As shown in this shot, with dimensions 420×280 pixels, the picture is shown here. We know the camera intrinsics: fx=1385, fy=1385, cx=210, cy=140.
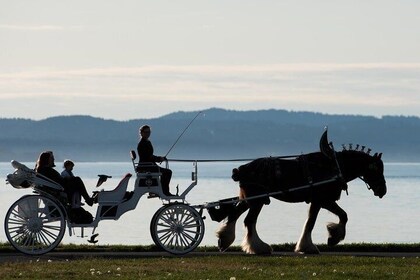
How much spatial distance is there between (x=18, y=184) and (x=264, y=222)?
3094 centimetres

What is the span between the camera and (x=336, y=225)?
25875mm

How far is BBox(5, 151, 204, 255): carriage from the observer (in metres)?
24.3

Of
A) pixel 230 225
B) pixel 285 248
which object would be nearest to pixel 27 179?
pixel 230 225

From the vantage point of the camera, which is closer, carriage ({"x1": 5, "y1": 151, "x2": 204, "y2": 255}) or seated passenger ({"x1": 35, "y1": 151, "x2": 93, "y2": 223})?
carriage ({"x1": 5, "y1": 151, "x2": 204, "y2": 255})

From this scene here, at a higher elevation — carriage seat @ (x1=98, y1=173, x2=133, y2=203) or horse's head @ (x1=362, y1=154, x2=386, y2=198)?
horse's head @ (x1=362, y1=154, x2=386, y2=198)

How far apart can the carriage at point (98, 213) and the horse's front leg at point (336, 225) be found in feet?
8.83

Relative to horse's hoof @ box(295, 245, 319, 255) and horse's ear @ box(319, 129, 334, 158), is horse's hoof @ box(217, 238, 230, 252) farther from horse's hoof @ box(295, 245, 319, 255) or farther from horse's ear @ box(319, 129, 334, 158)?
horse's ear @ box(319, 129, 334, 158)

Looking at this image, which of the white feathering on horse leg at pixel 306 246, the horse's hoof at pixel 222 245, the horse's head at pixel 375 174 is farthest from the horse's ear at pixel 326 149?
the horse's hoof at pixel 222 245

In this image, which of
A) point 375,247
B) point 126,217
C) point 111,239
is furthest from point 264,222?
point 375,247

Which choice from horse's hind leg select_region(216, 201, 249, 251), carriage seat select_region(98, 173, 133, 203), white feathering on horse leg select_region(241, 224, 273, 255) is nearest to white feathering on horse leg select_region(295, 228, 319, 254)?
white feathering on horse leg select_region(241, 224, 273, 255)

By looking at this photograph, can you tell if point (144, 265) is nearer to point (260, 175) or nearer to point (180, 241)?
point (180, 241)

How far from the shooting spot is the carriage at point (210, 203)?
2433 centimetres

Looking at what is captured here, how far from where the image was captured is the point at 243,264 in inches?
903

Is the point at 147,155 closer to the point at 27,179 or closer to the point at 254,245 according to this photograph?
the point at 27,179
